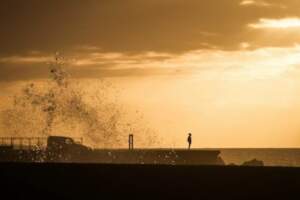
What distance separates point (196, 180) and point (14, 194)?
545cm

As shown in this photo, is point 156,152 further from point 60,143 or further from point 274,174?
point 274,174

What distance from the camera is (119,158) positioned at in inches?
2330

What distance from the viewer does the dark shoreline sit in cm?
1884

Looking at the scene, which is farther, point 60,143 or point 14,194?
point 60,143

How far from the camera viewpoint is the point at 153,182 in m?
19.9

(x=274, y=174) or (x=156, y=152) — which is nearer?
(x=274, y=174)

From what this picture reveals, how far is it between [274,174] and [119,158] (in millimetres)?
40257

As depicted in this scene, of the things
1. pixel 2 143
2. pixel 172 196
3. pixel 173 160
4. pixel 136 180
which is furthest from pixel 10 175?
pixel 2 143

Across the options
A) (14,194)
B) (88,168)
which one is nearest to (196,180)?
(88,168)

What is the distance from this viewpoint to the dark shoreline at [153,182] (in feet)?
61.8

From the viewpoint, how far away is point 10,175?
2166 centimetres

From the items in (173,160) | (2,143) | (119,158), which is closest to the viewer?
(173,160)

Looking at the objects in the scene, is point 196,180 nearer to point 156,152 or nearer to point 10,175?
point 10,175

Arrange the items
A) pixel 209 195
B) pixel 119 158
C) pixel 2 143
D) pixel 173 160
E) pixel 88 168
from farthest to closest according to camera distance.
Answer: pixel 2 143 → pixel 119 158 → pixel 173 160 → pixel 88 168 → pixel 209 195
